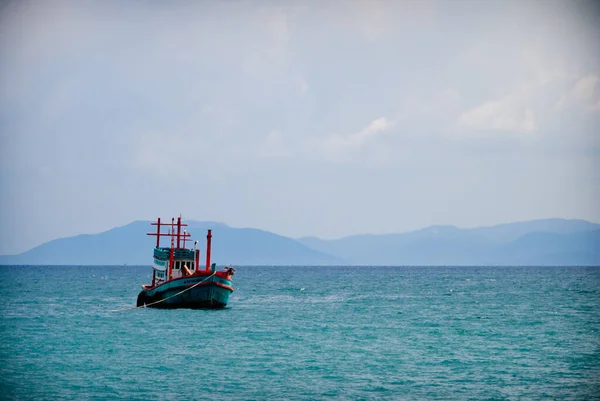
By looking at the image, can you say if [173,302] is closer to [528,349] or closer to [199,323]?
[199,323]

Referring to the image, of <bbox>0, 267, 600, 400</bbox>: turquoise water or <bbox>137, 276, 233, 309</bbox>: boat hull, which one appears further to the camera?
<bbox>137, 276, 233, 309</bbox>: boat hull

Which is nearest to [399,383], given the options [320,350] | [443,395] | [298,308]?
[443,395]

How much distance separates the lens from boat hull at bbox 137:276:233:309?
A: 202 ft

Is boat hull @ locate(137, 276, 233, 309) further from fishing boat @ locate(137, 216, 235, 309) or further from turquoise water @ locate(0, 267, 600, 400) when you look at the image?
turquoise water @ locate(0, 267, 600, 400)

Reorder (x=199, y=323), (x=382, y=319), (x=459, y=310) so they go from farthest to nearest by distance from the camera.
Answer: (x=459, y=310), (x=382, y=319), (x=199, y=323)

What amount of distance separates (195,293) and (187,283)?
1.14m

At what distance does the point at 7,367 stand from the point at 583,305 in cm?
5988

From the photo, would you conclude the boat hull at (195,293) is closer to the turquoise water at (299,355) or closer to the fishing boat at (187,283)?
the fishing boat at (187,283)

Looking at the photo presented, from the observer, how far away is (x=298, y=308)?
235 ft

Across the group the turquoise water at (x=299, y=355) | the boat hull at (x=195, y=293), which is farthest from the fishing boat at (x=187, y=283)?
the turquoise water at (x=299, y=355)

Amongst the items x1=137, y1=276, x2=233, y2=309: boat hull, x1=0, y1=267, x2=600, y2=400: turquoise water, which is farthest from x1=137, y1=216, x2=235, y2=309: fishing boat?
x1=0, y1=267, x2=600, y2=400: turquoise water

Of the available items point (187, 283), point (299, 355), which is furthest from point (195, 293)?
point (299, 355)

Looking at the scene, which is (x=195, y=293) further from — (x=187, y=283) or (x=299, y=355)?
(x=299, y=355)

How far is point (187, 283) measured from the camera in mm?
61875
